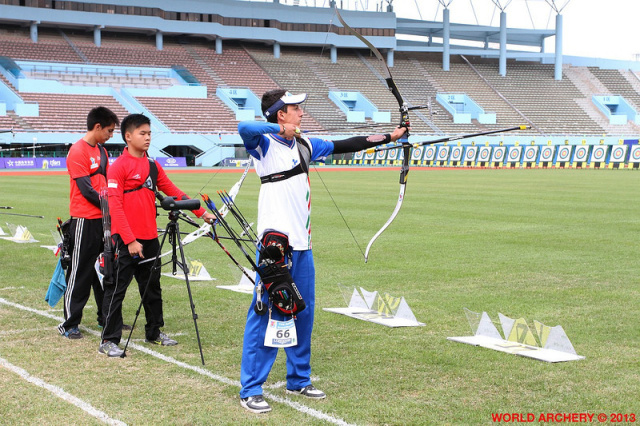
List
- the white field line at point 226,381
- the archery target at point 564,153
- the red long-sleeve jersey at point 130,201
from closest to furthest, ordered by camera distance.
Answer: the white field line at point 226,381 → the red long-sleeve jersey at point 130,201 → the archery target at point 564,153

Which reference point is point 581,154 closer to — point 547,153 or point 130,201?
point 547,153

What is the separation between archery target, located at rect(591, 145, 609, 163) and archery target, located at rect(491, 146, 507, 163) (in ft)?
20.7

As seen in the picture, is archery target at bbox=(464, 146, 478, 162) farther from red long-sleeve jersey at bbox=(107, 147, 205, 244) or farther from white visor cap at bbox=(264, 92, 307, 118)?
white visor cap at bbox=(264, 92, 307, 118)

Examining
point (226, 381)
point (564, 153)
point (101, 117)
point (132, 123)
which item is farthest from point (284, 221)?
point (564, 153)

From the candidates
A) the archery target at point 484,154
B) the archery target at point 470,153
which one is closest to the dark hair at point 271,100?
the archery target at point 484,154

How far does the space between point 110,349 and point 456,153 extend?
53.4m

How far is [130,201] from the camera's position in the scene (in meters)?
6.50

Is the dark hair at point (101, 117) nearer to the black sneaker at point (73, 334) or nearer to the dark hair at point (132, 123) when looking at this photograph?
the dark hair at point (132, 123)

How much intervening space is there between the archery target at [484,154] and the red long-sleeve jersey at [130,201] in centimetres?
5053

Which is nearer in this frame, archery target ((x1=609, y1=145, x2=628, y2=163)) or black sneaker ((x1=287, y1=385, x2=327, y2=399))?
black sneaker ((x1=287, y1=385, x2=327, y2=399))

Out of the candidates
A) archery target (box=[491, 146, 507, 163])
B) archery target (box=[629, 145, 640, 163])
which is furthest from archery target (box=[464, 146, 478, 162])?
archery target (box=[629, 145, 640, 163])

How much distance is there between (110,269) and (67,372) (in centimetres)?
100

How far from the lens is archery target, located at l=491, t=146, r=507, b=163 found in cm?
5491

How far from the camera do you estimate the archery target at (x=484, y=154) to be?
55.2 metres
